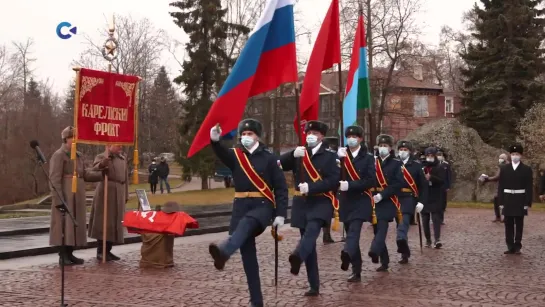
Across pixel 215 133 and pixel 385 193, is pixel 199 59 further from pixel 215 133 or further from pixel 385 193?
pixel 215 133

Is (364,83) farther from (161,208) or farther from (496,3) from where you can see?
(496,3)

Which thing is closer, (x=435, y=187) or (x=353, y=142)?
(x=353, y=142)

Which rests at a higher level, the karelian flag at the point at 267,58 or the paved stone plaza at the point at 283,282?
the karelian flag at the point at 267,58

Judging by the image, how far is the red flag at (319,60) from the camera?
10633 millimetres

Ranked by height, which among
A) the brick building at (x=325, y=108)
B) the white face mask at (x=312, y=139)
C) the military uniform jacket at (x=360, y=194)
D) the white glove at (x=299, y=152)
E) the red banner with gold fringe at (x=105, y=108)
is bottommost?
the military uniform jacket at (x=360, y=194)

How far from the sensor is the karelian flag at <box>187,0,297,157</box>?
8.96 meters

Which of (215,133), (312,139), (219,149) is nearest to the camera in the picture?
(215,133)

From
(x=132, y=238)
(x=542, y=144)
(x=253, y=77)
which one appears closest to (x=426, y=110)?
(x=542, y=144)

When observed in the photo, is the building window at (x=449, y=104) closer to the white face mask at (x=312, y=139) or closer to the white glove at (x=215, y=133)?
the white face mask at (x=312, y=139)

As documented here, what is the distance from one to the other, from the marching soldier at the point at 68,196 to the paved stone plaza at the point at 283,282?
16.0 inches

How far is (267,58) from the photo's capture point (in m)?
9.59

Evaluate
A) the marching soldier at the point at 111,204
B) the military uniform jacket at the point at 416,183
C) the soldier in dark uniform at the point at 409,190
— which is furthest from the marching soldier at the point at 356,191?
the marching soldier at the point at 111,204

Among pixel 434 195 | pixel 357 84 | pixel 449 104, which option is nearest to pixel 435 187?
pixel 434 195

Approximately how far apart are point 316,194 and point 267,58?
182 centimetres
